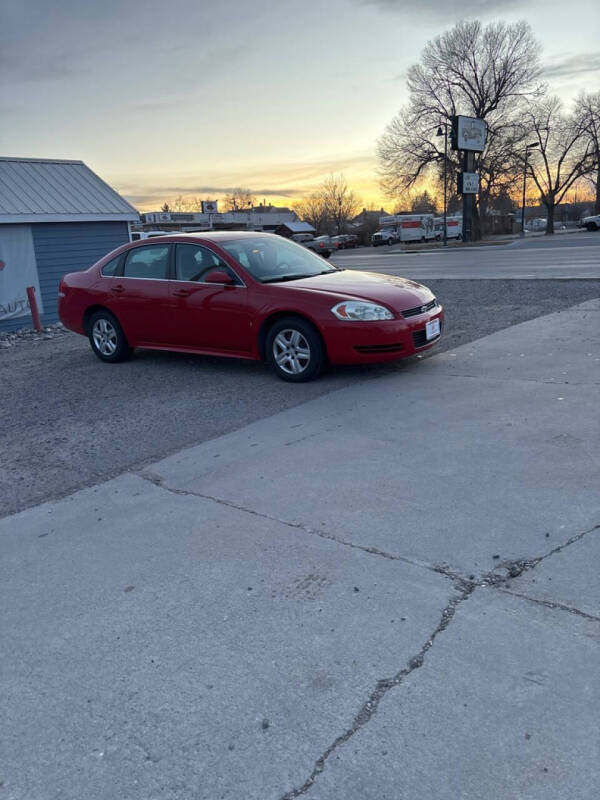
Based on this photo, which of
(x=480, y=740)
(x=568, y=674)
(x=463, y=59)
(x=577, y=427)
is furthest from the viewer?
(x=463, y=59)

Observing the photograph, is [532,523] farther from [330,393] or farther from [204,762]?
[330,393]

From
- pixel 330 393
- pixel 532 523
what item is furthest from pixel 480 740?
pixel 330 393

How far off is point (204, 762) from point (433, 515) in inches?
77.3

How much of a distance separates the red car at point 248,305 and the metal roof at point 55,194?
266 inches

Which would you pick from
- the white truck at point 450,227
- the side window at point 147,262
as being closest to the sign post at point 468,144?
the white truck at point 450,227

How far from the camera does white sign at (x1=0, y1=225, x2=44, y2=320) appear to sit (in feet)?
48.0

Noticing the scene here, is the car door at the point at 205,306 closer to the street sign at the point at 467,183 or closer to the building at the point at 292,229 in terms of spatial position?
the street sign at the point at 467,183

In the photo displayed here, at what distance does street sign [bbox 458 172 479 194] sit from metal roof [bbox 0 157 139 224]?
3359cm

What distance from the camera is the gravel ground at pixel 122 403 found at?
5.20 metres

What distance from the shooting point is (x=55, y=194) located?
1566cm

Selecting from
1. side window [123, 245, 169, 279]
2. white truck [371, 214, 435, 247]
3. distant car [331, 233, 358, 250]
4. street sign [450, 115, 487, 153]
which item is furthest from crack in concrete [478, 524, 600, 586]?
distant car [331, 233, 358, 250]

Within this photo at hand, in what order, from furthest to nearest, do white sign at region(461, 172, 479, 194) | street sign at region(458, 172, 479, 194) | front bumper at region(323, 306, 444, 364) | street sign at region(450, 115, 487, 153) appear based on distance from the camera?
white sign at region(461, 172, 479, 194) < street sign at region(458, 172, 479, 194) < street sign at region(450, 115, 487, 153) < front bumper at region(323, 306, 444, 364)

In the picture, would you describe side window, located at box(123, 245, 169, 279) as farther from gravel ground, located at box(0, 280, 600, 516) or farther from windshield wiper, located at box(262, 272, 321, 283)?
windshield wiper, located at box(262, 272, 321, 283)

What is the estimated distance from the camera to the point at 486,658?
256 cm
